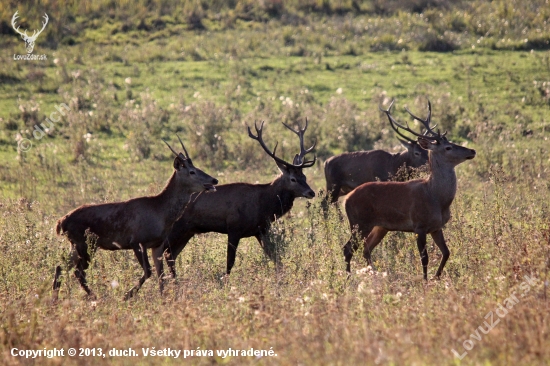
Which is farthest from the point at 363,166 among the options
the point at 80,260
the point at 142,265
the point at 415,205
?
the point at 80,260

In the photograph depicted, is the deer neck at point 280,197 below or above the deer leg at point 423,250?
above

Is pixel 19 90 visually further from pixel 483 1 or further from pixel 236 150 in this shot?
→ pixel 483 1

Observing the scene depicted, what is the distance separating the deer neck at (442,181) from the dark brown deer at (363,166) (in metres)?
4.28

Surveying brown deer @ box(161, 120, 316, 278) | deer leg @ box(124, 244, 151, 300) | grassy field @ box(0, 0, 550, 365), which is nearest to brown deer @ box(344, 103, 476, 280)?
grassy field @ box(0, 0, 550, 365)

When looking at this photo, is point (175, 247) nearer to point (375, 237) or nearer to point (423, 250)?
point (375, 237)

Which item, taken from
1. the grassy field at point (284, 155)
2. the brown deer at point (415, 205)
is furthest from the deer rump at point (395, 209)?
the grassy field at point (284, 155)

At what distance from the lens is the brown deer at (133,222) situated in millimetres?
9734

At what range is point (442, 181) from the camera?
10.4 meters

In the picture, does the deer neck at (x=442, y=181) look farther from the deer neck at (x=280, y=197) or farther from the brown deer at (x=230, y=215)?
the deer neck at (x=280, y=197)

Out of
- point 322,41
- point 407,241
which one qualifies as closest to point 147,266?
point 407,241

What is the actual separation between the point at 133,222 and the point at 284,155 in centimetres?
992

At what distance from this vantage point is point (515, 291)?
753 cm

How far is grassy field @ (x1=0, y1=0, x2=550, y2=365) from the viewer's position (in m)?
6.94

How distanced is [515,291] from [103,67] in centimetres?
2275
